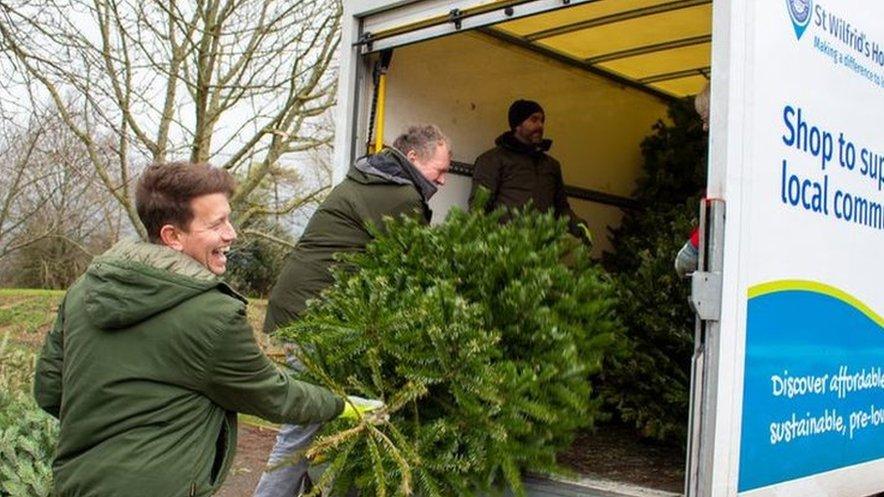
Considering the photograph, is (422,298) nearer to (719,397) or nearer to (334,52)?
(719,397)

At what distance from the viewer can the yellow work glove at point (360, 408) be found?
2.91 m

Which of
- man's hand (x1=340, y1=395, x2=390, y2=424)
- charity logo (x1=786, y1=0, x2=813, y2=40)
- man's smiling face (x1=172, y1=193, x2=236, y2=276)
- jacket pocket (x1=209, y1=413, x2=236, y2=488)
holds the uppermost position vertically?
charity logo (x1=786, y1=0, x2=813, y2=40)

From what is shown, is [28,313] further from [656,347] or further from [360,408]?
[360,408]

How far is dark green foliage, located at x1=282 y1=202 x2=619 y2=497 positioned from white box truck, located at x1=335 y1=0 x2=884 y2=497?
1.27ft

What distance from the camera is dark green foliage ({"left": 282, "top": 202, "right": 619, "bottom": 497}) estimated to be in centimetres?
295

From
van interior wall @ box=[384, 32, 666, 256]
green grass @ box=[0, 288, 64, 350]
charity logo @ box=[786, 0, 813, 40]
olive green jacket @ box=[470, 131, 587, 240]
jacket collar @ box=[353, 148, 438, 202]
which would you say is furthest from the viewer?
green grass @ box=[0, 288, 64, 350]

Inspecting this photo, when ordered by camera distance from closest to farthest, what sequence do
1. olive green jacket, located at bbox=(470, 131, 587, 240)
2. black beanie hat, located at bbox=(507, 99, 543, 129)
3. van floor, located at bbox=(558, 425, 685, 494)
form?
van floor, located at bbox=(558, 425, 685, 494) → olive green jacket, located at bbox=(470, 131, 587, 240) → black beanie hat, located at bbox=(507, 99, 543, 129)

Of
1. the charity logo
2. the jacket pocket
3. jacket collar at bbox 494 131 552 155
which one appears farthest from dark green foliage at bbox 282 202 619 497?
jacket collar at bbox 494 131 552 155

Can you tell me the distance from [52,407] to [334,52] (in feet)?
24.9

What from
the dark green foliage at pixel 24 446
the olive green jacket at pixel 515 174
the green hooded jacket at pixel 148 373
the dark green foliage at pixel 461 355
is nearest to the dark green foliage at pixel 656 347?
the dark green foliage at pixel 461 355

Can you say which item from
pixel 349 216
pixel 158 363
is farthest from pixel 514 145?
pixel 158 363

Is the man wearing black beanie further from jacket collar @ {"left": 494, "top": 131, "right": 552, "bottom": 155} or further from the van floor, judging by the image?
the van floor

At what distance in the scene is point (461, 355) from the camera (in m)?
2.98

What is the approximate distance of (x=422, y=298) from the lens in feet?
10.2
